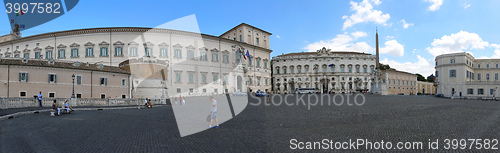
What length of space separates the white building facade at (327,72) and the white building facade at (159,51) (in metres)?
24.2

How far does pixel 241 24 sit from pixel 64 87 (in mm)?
33903

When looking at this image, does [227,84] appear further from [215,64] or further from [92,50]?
[92,50]

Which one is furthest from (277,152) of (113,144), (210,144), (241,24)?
(241,24)

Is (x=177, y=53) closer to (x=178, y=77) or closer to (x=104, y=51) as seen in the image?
(x=178, y=77)

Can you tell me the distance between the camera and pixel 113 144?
20.2 ft

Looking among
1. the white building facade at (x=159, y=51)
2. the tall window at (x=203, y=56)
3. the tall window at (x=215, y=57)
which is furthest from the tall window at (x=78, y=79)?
the tall window at (x=215, y=57)

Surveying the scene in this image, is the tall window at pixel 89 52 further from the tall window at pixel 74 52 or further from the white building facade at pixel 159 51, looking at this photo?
the tall window at pixel 74 52

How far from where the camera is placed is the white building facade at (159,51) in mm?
37344

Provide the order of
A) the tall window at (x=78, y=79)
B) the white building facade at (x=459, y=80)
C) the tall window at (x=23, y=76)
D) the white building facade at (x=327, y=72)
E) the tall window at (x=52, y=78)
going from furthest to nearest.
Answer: the white building facade at (x=327, y=72), the white building facade at (x=459, y=80), the tall window at (x=78, y=79), the tall window at (x=52, y=78), the tall window at (x=23, y=76)

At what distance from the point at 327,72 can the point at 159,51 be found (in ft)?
149

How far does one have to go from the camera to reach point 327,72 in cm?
6650

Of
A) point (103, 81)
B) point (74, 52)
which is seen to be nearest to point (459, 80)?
point (103, 81)

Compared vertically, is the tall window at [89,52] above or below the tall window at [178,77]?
above

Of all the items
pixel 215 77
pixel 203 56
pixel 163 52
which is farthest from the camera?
pixel 215 77
